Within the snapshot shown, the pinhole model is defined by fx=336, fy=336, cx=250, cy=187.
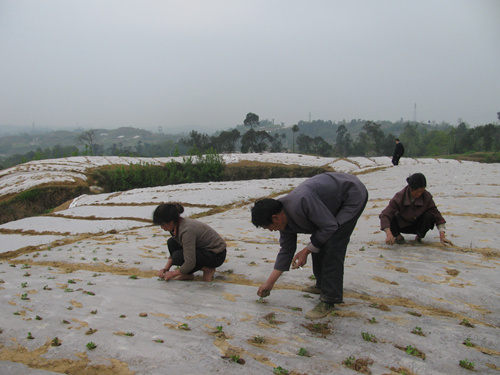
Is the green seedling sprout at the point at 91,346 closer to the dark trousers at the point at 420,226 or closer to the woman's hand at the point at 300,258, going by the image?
the woman's hand at the point at 300,258

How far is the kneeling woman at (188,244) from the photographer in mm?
3547

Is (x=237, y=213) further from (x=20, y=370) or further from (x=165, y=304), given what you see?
(x=20, y=370)

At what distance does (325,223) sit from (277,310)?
1059mm

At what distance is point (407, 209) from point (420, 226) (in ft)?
1.29

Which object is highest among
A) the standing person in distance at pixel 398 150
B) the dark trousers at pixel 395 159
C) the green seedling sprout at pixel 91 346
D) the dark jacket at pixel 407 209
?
the standing person in distance at pixel 398 150

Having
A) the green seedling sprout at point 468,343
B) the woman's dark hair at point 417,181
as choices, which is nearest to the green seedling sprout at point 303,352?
the green seedling sprout at point 468,343

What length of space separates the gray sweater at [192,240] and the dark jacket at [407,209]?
8.37ft

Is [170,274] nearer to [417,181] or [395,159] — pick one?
[417,181]

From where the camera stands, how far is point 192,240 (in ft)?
12.3

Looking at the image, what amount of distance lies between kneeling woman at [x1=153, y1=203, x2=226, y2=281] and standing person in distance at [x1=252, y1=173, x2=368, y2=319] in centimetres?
113

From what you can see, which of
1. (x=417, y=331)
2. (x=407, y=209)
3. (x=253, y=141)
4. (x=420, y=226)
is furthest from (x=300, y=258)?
(x=253, y=141)

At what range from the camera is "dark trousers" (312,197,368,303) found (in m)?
2.83

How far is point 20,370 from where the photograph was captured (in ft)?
7.35

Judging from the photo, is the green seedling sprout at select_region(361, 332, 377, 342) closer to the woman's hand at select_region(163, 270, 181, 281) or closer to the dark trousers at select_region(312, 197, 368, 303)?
the dark trousers at select_region(312, 197, 368, 303)
